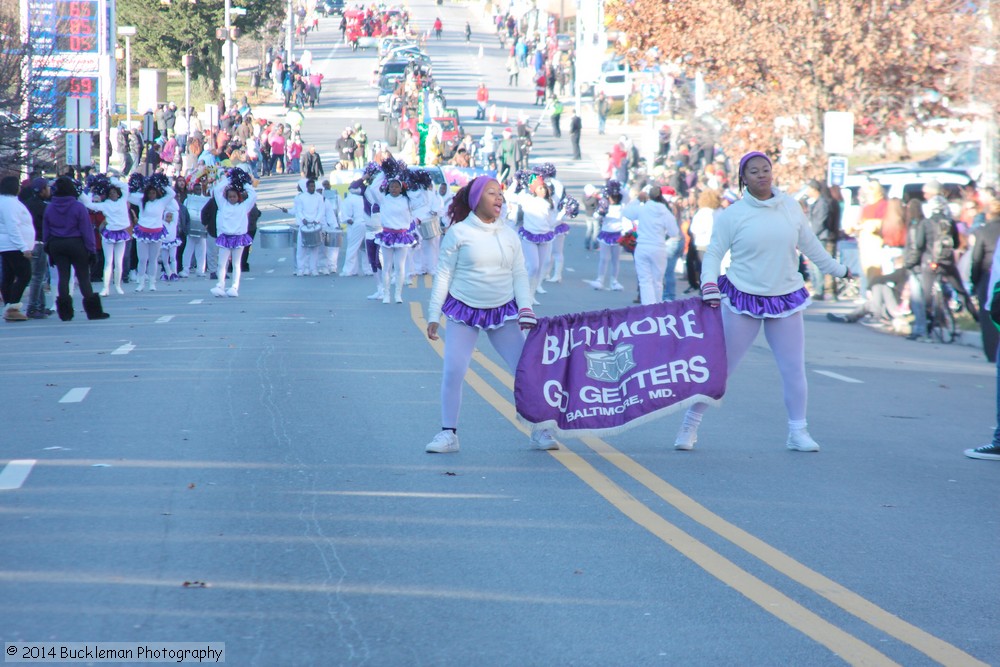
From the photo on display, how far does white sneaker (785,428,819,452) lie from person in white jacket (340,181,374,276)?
1903 centimetres

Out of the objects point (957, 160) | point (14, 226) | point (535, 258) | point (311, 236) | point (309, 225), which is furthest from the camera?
point (957, 160)

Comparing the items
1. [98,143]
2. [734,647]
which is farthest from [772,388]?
[98,143]

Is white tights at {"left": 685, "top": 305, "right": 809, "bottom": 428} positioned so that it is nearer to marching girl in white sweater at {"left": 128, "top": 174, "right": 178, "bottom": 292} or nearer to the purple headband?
the purple headband

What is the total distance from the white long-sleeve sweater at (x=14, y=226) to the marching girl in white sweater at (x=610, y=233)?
10.1m

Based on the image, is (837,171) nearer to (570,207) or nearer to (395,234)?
(570,207)

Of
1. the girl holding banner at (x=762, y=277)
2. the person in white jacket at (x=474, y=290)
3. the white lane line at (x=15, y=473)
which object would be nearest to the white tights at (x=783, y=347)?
the girl holding banner at (x=762, y=277)

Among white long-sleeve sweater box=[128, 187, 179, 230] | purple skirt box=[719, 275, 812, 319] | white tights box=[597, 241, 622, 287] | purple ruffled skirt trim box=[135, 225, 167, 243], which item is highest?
purple skirt box=[719, 275, 812, 319]

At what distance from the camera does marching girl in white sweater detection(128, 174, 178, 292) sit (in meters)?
24.8

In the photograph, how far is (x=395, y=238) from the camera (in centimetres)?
2261

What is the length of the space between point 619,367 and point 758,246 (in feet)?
3.97

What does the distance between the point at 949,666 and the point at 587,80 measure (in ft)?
251

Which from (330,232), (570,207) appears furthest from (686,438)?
(330,232)

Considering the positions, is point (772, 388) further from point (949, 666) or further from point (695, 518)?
point (949, 666)

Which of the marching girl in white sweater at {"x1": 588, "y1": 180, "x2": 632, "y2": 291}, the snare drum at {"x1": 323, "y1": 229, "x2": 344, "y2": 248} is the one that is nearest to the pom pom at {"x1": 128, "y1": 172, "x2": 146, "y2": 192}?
the snare drum at {"x1": 323, "y1": 229, "x2": 344, "y2": 248}
